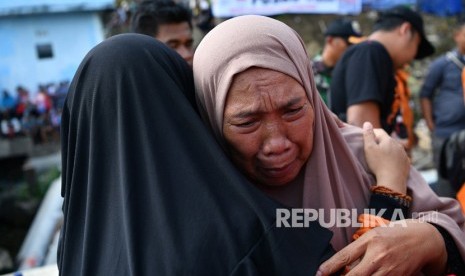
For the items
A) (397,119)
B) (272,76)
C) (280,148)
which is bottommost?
(397,119)

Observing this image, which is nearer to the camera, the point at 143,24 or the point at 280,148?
the point at 280,148

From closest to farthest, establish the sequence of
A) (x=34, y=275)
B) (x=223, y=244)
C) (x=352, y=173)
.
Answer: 1. (x=223, y=244)
2. (x=352, y=173)
3. (x=34, y=275)

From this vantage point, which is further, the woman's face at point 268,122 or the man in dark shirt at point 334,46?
the man in dark shirt at point 334,46

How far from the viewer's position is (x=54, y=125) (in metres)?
12.1

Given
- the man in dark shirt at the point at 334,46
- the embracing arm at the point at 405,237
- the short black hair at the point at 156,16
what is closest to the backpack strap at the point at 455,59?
the man in dark shirt at the point at 334,46

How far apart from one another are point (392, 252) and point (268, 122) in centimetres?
46

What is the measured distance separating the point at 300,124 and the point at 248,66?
0.21 m

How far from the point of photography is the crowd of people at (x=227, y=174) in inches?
45.8

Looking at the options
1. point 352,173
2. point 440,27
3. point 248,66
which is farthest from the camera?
point 440,27

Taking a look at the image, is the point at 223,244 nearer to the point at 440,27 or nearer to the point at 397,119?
the point at 397,119

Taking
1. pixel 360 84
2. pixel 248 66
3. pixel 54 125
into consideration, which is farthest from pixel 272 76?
pixel 54 125

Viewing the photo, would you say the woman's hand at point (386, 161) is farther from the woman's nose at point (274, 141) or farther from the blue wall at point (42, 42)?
the blue wall at point (42, 42)

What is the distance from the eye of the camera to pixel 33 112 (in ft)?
38.6

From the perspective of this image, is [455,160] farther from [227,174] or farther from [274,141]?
[227,174]
